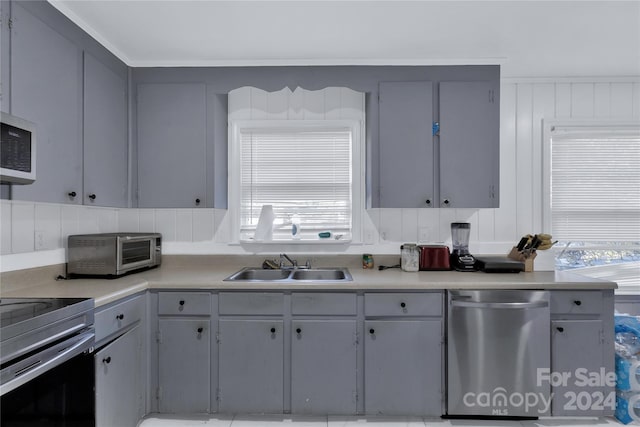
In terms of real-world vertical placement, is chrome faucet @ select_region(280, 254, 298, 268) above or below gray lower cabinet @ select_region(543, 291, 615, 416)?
above

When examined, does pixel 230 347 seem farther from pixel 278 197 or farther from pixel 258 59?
pixel 258 59

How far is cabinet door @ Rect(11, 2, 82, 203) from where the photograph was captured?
1.56 metres

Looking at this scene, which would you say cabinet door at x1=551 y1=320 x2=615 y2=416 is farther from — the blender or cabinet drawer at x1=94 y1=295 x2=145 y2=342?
cabinet drawer at x1=94 y1=295 x2=145 y2=342

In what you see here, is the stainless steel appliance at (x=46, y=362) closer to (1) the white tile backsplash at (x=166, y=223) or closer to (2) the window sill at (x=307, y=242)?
(1) the white tile backsplash at (x=166, y=223)

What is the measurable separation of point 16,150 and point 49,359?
872 millimetres

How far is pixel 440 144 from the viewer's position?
2.42 m

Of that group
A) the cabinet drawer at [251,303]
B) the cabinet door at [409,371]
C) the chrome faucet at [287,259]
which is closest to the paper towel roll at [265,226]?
the chrome faucet at [287,259]

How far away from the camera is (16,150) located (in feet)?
4.55

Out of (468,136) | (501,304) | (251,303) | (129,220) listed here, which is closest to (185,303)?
(251,303)

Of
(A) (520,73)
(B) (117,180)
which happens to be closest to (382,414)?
(B) (117,180)

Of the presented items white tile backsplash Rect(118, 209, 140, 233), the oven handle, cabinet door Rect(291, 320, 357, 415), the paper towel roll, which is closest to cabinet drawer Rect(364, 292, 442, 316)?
cabinet door Rect(291, 320, 357, 415)

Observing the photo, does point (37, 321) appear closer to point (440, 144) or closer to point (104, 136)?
point (104, 136)

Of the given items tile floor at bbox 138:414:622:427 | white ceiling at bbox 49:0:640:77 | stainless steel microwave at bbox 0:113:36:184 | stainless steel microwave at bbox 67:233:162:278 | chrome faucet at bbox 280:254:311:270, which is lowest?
tile floor at bbox 138:414:622:427

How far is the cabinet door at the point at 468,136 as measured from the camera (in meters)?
2.41
